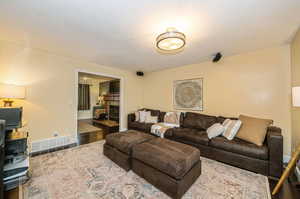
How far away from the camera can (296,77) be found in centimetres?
208

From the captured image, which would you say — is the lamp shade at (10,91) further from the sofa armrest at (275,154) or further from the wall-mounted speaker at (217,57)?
the sofa armrest at (275,154)

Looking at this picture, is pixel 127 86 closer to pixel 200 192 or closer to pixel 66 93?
pixel 66 93

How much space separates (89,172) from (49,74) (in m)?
2.57

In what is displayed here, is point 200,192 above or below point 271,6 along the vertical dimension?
below

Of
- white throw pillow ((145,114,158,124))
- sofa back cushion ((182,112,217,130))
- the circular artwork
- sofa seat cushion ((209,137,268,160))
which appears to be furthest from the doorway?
sofa seat cushion ((209,137,268,160))

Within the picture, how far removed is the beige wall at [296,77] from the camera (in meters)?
2.01

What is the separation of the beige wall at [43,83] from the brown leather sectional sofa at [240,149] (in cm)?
285

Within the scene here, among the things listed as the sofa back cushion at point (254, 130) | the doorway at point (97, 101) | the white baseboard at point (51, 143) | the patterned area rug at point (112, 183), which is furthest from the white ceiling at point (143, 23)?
the doorway at point (97, 101)

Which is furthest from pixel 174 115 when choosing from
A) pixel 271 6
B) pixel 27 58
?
pixel 27 58

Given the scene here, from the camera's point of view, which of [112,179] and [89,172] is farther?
[89,172]

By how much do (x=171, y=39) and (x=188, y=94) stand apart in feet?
7.54

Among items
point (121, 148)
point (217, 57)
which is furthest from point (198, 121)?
point (121, 148)

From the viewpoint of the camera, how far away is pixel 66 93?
10.5ft

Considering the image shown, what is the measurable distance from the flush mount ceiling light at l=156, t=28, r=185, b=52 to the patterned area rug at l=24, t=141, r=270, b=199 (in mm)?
2164
